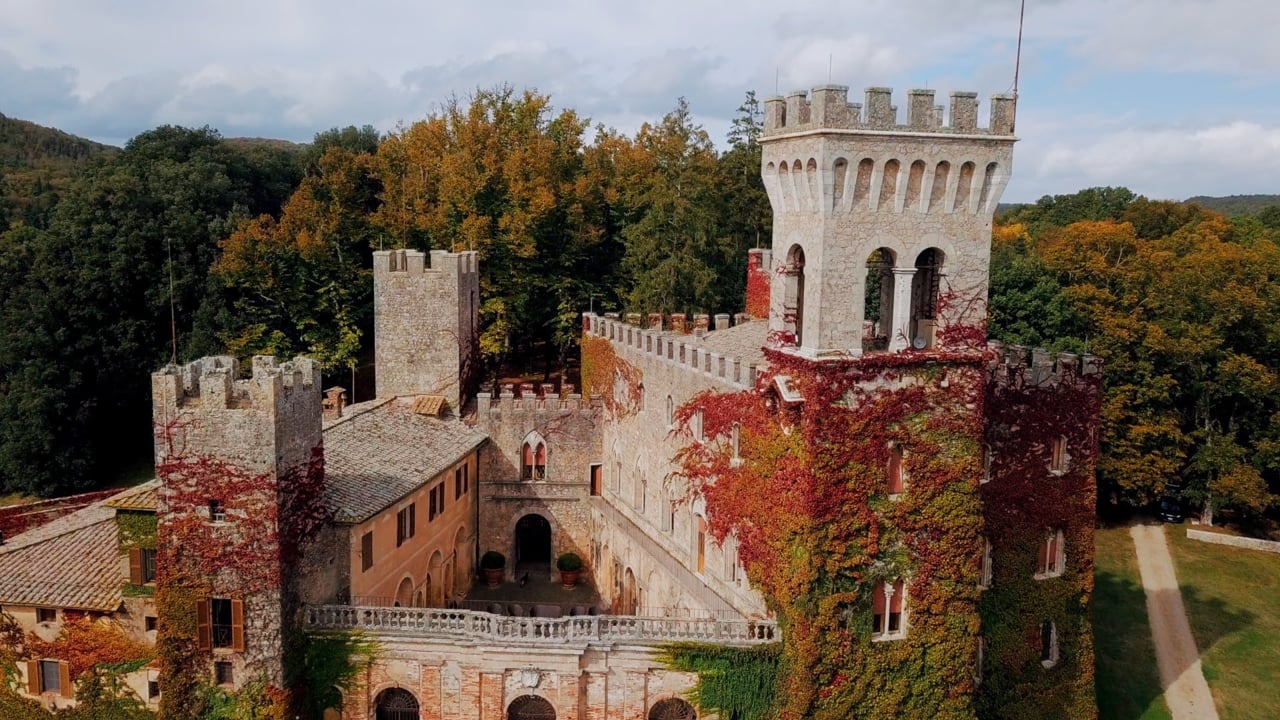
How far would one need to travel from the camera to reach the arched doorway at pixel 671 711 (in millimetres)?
26031

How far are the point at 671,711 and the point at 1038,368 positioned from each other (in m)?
14.4

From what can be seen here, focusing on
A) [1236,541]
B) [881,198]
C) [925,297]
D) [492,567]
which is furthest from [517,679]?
[1236,541]

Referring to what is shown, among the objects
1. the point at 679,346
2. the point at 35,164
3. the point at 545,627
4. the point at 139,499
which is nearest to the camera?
the point at 139,499

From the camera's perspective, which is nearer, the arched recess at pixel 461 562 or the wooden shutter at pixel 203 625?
the wooden shutter at pixel 203 625

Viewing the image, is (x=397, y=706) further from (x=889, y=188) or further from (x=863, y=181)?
(x=889, y=188)

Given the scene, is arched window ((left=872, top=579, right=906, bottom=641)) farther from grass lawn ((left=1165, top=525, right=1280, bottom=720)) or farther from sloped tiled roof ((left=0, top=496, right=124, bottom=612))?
sloped tiled roof ((left=0, top=496, right=124, bottom=612))

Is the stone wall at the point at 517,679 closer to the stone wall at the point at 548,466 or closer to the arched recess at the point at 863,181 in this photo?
the arched recess at the point at 863,181

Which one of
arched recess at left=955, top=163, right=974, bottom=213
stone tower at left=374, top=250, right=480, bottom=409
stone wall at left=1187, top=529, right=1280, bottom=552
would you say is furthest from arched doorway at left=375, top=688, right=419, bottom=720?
stone wall at left=1187, top=529, right=1280, bottom=552

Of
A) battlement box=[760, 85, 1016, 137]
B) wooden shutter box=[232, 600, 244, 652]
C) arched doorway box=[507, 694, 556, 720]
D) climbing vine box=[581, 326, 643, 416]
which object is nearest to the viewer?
battlement box=[760, 85, 1016, 137]

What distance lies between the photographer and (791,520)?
23.2 m

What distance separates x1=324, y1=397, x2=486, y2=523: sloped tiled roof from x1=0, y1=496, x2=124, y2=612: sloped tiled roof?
19.1 feet

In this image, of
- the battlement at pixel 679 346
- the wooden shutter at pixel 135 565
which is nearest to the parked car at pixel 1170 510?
the battlement at pixel 679 346

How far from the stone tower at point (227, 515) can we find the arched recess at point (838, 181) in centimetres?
1406

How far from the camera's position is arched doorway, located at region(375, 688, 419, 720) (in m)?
25.9
